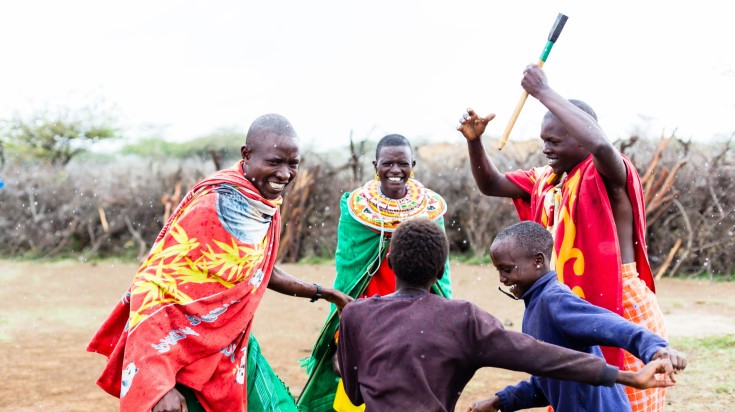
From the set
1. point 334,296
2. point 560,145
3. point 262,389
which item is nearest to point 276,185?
point 334,296

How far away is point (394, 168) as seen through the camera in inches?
176

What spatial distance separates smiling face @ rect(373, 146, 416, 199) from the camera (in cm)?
443

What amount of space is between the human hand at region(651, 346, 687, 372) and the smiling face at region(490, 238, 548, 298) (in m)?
0.61

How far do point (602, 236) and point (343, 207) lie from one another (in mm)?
1916

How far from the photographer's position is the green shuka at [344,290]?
14.5 ft

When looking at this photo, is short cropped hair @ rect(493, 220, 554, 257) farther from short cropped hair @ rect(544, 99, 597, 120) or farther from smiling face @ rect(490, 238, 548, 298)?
short cropped hair @ rect(544, 99, 597, 120)

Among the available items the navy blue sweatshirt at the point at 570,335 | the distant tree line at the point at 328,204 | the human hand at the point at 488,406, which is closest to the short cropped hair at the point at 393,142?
the navy blue sweatshirt at the point at 570,335

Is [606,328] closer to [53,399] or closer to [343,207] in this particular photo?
[343,207]

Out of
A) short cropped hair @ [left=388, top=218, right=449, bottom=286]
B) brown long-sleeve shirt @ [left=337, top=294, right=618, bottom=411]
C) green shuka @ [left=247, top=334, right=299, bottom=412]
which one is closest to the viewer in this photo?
brown long-sleeve shirt @ [left=337, top=294, right=618, bottom=411]

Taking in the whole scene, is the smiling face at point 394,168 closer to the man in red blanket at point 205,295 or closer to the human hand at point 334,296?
the human hand at point 334,296

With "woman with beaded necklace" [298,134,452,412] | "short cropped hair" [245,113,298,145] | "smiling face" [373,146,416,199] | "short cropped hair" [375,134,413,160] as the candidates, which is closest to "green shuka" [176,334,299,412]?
"woman with beaded necklace" [298,134,452,412]

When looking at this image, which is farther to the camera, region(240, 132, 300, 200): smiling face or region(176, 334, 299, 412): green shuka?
region(176, 334, 299, 412): green shuka

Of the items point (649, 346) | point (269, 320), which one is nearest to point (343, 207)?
point (649, 346)

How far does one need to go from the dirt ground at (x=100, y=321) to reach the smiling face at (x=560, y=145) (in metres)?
2.68
